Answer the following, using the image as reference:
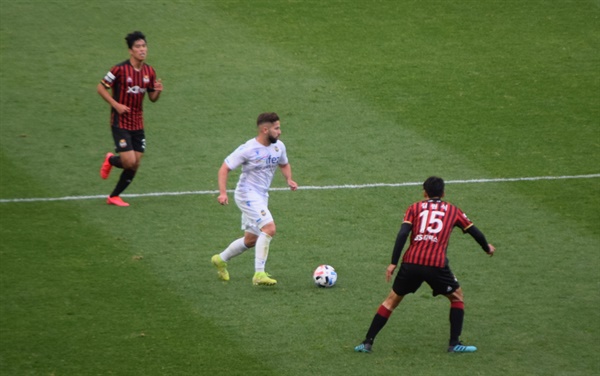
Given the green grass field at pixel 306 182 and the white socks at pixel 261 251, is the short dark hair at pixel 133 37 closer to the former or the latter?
the green grass field at pixel 306 182

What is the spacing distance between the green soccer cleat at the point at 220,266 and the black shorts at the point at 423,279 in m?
2.71

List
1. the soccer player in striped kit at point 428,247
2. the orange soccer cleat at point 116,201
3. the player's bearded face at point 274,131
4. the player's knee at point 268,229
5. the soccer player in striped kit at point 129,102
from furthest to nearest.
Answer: the orange soccer cleat at point 116,201, the soccer player in striped kit at point 129,102, the player's knee at point 268,229, the player's bearded face at point 274,131, the soccer player in striped kit at point 428,247

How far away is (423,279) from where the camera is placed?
36.7 feet

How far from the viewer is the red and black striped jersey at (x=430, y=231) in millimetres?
11133

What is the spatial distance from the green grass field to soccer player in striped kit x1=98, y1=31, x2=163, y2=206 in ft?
2.28

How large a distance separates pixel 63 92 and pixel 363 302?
30.0 ft

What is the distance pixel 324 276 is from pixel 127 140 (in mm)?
4099

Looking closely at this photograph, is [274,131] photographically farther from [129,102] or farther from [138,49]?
[129,102]

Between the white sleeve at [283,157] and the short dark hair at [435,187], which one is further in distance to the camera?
the white sleeve at [283,157]

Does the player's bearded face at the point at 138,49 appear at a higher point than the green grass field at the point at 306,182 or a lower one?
higher

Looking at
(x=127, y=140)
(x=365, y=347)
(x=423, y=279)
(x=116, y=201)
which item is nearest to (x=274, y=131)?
(x=423, y=279)

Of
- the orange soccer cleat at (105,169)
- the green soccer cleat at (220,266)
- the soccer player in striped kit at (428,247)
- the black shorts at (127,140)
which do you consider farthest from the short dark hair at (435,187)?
the orange soccer cleat at (105,169)

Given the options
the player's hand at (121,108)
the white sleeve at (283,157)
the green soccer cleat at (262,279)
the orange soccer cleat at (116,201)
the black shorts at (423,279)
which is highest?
the player's hand at (121,108)

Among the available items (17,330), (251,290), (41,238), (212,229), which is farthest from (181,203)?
(17,330)
